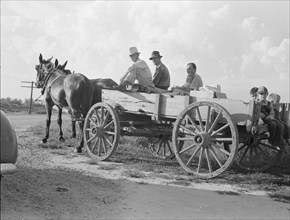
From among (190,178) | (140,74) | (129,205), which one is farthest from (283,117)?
(129,205)

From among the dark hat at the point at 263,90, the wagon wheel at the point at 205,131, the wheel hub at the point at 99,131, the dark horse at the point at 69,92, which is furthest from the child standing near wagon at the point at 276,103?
the dark horse at the point at 69,92

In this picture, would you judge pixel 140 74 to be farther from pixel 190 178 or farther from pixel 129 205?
pixel 129 205

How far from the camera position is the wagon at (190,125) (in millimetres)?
6500

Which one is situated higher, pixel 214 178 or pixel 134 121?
pixel 134 121

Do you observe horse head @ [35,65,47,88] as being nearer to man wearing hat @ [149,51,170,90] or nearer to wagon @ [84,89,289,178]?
wagon @ [84,89,289,178]

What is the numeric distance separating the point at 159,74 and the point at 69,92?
2.34 m

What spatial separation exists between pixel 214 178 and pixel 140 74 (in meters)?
3.28

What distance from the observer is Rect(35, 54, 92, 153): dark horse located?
9516 millimetres

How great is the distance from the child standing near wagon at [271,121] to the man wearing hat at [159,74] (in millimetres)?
2885

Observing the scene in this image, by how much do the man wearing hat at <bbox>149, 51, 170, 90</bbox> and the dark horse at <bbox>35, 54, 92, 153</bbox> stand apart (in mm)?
1693

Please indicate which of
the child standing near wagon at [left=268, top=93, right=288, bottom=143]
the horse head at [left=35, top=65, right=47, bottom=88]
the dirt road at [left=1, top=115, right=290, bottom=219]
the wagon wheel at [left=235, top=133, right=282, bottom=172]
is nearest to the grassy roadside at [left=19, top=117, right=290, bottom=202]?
the wagon wheel at [left=235, top=133, right=282, bottom=172]

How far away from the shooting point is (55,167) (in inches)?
269

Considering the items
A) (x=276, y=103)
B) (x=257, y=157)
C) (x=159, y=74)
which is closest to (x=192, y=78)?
(x=159, y=74)

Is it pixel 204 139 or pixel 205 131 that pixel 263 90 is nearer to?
pixel 205 131
